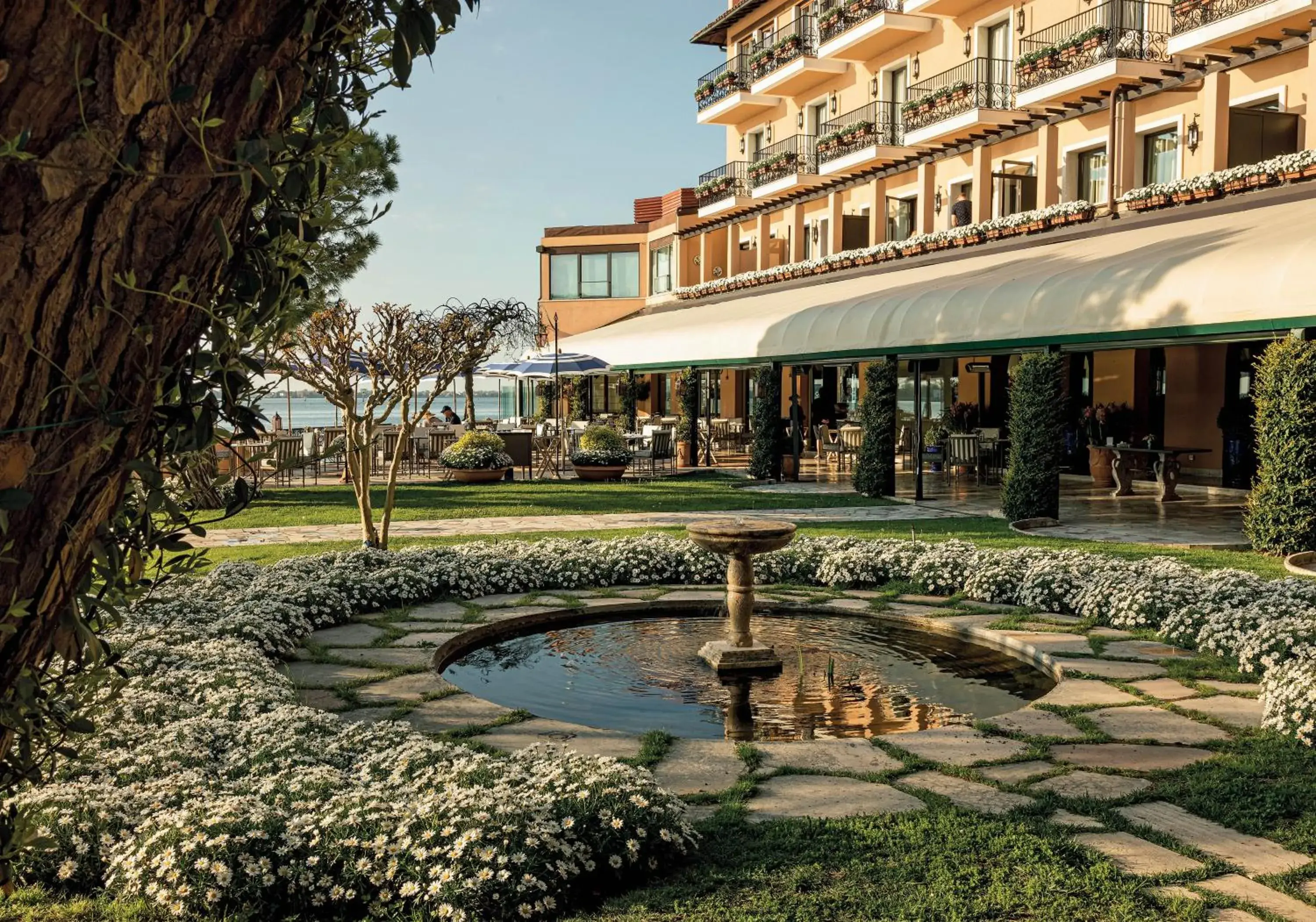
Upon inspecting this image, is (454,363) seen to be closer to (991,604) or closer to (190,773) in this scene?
(991,604)

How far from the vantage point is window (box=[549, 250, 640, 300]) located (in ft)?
141

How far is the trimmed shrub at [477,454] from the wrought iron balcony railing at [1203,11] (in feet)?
43.9

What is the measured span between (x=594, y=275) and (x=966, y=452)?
25332 millimetres

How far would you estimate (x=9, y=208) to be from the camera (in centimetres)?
139

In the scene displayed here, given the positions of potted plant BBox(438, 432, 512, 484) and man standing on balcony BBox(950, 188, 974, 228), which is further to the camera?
man standing on balcony BBox(950, 188, 974, 228)

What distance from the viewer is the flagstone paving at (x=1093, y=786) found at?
4.94 m

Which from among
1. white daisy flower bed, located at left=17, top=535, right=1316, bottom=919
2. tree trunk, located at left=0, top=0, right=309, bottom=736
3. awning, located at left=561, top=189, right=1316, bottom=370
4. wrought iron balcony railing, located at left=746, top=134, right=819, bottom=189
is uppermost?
wrought iron balcony railing, located at left=746, top=134, right=819, bottom=189

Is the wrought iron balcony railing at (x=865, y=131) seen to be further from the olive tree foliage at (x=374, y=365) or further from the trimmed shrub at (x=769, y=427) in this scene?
the olive tree foliage at (x=374, y=365)

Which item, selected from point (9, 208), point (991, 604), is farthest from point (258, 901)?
point (991, 604)

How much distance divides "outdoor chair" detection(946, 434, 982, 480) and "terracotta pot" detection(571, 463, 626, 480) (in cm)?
611

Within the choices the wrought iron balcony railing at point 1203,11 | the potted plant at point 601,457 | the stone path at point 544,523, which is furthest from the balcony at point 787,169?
the stone path at point 544,523

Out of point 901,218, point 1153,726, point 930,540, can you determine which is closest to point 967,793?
point 1153,726

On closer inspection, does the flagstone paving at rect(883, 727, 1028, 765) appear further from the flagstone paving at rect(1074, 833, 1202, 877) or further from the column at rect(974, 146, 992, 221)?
the column at rect(974, 146, 992, 221)

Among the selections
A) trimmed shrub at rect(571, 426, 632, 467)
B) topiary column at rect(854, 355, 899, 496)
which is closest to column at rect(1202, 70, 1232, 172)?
topiary column at rect(854, 355, 899, 496)
